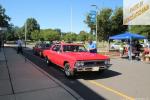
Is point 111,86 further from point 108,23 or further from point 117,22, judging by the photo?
point 117,22

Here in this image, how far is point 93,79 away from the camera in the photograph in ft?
40.7

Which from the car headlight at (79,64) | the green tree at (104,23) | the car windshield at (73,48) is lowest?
the car headlight at (79,64)

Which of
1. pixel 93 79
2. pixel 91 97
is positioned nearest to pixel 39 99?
pixel 91 97

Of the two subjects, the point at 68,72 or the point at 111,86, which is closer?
the point at 111,86

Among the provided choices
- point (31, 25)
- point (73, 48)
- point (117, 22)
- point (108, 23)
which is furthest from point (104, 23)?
point (31, 25)

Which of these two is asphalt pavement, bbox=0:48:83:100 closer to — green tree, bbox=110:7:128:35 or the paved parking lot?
the paved parking lot

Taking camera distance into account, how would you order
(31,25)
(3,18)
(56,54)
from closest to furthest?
(56,54) → (3,18) → (31,25)

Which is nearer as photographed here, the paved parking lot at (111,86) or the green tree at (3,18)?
the paved parking lot at (111,86)

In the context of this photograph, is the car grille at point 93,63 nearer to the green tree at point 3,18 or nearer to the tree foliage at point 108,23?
the tree foliage at point 108,23

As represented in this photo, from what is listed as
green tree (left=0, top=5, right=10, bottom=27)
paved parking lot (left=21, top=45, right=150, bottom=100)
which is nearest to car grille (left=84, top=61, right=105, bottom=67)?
paved parking lot (left=21, top=45, right=150, bottom=100)

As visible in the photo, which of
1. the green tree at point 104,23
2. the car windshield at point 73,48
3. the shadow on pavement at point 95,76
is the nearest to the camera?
the shadow on pavement at point 95,76

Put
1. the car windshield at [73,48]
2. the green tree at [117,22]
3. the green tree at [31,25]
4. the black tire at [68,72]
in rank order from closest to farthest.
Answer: the black tire at [68,72] → the car windshield at [73,48] → the green tree at [117,22] → the green tree at [31,25]

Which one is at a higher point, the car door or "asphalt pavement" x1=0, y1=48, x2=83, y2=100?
the car door

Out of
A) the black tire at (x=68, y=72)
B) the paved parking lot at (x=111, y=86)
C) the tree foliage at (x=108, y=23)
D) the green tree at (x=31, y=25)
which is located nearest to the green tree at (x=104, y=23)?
the tree foliage at (x=108, y=23)
